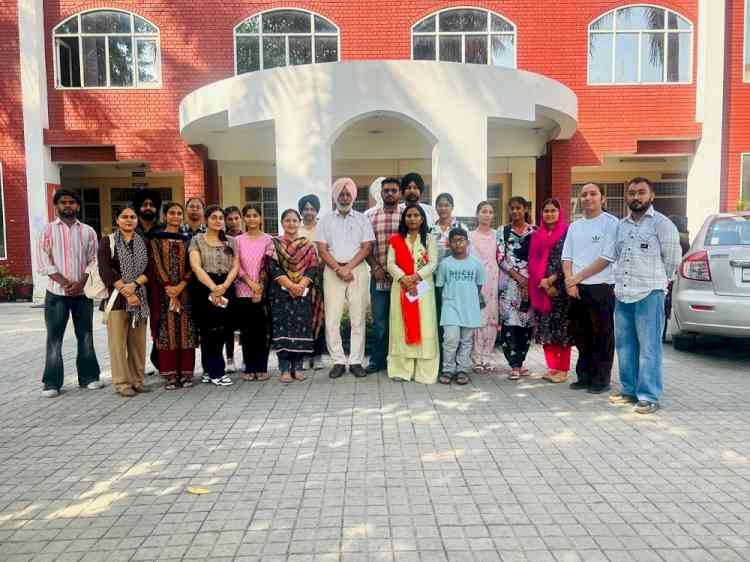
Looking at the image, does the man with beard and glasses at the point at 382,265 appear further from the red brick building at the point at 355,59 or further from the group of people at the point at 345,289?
the red brick building at the point at 355,59

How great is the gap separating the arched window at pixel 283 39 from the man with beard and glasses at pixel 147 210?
9699 millimetres

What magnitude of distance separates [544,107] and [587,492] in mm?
8847

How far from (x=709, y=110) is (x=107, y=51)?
571 inches

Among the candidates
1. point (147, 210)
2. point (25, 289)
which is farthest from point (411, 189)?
point (25, 289)

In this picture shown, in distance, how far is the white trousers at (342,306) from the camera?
19.8 feet

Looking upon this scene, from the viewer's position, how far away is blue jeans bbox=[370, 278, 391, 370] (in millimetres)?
6004

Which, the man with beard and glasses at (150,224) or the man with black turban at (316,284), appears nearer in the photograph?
the man with beard and glasses at (150,224)

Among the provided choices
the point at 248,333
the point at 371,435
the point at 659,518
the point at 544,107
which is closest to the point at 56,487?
the point at 371,435

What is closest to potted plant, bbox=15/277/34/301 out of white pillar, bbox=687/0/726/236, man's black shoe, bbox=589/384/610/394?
man's black shoe, bbox=589/384/610/394

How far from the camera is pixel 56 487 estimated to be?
11.5 ft

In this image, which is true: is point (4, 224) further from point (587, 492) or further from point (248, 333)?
point (587, 492)

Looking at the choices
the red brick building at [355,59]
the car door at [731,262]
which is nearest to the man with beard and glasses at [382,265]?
the car door at [731,262]

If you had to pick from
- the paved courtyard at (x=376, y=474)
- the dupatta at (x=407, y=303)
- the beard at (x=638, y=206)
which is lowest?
the paved courtyard at (x=376, y=474)

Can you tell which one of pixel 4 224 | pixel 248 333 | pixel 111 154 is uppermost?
pixel 111 154
